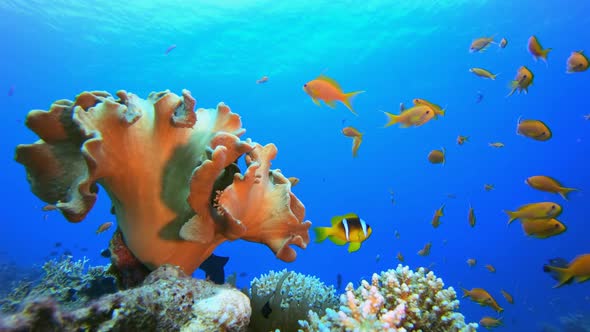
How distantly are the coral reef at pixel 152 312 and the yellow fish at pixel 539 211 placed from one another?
198 inches

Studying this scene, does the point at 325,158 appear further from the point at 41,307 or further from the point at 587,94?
the point at 41,307

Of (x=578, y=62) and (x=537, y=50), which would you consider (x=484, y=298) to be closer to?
(x=578, y=62)

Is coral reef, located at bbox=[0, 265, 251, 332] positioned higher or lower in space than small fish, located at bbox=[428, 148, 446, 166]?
lower

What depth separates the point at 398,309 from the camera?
214cm

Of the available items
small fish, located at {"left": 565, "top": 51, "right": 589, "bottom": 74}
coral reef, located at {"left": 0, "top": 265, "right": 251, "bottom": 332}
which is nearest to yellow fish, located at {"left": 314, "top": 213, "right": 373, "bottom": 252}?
coral reef, located at {"left": 0, "top": 265, "right": 251, "bottom": 332}

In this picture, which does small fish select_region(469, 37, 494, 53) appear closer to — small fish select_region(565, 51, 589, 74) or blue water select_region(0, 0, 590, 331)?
small fish select_region(565, 51, 589, 74)

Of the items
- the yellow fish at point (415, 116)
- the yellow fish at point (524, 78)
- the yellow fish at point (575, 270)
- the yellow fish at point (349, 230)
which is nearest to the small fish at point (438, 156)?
the yellow fish at point (524, 78)

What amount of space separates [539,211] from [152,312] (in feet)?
18.8

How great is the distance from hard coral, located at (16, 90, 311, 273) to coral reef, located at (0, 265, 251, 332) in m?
0.41

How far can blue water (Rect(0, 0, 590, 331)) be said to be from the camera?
32531 mm

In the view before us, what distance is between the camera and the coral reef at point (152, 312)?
4.31 feet

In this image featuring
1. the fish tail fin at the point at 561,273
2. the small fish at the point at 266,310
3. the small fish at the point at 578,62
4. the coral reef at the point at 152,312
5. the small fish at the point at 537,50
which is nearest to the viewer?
the coral reef at the point at 152,312

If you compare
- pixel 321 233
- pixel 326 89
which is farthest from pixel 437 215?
pixel 321 233

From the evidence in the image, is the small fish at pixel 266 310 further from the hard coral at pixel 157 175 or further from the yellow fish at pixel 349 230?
the yellow fish at pixel 349 230
